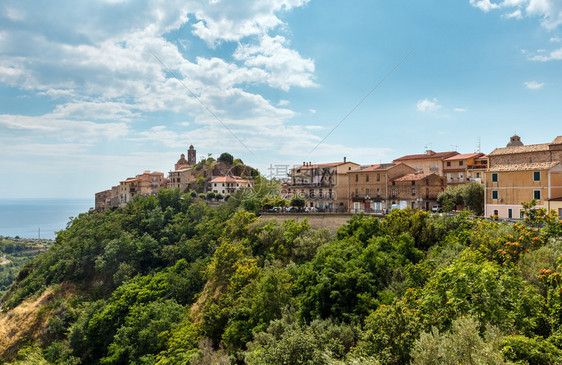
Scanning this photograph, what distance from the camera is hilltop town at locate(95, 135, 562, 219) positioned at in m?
24.8

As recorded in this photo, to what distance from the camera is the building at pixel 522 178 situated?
77.6 ft

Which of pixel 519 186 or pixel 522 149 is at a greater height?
pixel 522 149

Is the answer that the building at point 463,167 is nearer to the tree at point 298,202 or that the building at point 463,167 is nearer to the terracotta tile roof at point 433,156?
the terracotta tile roof at point 433,156

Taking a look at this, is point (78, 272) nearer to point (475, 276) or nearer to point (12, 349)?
point (12, 349)

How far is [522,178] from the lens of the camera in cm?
2508

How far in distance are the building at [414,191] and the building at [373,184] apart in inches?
31.8

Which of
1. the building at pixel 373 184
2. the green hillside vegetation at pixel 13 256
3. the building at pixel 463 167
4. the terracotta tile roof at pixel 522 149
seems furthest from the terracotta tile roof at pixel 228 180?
the green hillside vegetation at pixel 13 256

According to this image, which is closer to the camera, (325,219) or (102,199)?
(325,219)

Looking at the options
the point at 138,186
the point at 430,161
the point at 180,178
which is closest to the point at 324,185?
the point at 430,161

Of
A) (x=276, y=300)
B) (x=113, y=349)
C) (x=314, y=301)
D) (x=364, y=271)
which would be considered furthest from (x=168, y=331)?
(x=364, y=271)

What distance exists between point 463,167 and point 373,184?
42.5ft

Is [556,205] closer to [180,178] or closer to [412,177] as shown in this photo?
[412,177]

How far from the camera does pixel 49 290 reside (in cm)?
4403

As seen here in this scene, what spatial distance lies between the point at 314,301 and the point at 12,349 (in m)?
40.0
